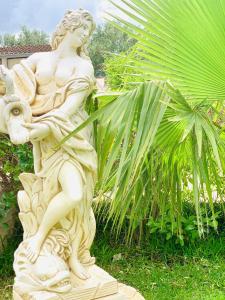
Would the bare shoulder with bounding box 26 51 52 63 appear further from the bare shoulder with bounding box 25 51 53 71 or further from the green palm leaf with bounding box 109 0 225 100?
the green palm leaf with bounding box 109 0 225 100

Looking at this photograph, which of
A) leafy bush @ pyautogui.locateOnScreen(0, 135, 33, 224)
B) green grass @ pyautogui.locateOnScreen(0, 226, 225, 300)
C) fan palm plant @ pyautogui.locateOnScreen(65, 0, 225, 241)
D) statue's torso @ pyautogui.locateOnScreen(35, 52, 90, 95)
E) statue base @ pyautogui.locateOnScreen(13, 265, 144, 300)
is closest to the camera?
fan palm plant @ pyautogui.locateOnScreen(65, 0, 225, 241)

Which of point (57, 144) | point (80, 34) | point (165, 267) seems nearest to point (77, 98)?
point (57, 144)

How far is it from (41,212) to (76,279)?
47cm

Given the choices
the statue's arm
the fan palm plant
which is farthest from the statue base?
the statue's arm

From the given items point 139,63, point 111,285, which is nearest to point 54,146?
point 139,63

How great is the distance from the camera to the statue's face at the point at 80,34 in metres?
2.90

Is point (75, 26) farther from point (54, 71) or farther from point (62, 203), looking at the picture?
point (62, 203)

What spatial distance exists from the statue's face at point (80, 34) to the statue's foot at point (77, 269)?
135cm

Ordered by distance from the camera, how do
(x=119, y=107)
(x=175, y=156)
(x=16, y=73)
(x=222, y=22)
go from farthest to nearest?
(x=175, y=156) < (x=16, y=73) < (x=119, y=107) < (x=222, y=22)

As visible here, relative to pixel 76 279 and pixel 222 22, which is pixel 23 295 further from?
pixel 222 22

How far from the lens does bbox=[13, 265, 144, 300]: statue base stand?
275cm

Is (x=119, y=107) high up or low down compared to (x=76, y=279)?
up

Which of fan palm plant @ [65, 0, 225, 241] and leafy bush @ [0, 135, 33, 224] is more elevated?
fan palm plant @ [65, 0, 225, 241]

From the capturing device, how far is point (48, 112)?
9.45ft
